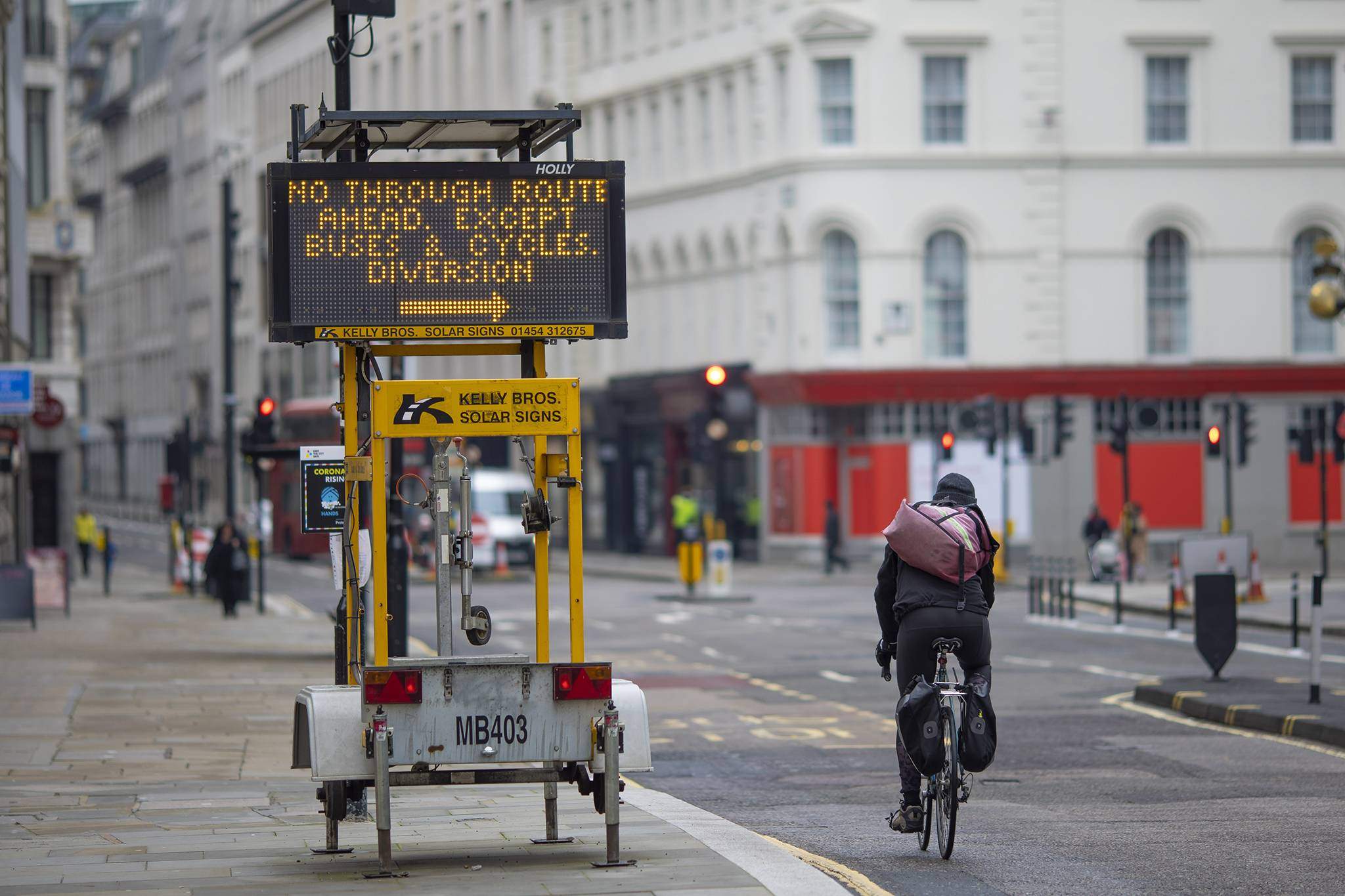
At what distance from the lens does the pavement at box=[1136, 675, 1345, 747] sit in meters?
17.3

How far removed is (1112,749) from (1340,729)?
5.08 ft

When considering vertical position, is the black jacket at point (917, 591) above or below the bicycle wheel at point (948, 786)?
above

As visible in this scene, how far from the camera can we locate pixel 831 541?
50.4m

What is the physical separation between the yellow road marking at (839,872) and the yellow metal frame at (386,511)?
4.53 feet

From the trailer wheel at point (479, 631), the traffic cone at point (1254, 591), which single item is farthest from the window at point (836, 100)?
the trailer wheel at point (479, 631)

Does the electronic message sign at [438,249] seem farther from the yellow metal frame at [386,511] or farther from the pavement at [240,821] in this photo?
the pavement at [240,821]

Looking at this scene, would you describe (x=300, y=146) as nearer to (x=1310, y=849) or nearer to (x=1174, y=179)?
(x=1310, y=849)

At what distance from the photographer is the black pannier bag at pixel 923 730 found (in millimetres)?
11023

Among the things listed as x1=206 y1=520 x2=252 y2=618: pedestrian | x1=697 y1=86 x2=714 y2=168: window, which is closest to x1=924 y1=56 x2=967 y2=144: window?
x1=697 y1=86 x2=714 y2=168: window

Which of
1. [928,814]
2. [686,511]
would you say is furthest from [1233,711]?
[686,511]

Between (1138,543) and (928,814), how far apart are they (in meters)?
36.4

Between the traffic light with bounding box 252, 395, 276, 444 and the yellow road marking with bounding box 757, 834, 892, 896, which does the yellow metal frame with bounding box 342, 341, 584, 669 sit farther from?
the traffic light with bounding box 252, 395, 276, 444

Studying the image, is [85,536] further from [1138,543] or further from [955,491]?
[955,491]

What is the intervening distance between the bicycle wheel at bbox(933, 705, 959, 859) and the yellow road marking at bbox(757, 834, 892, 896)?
1.76 feet
